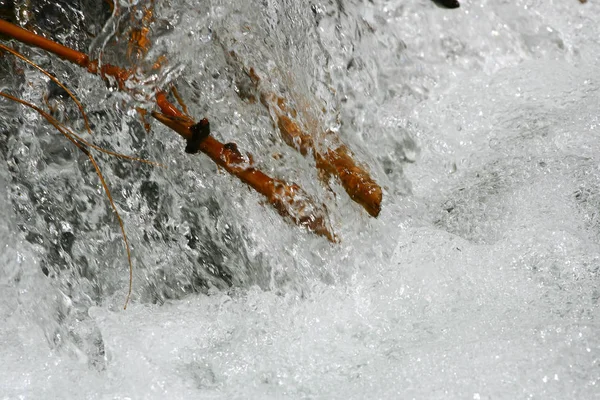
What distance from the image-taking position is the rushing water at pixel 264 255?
147 centimetres

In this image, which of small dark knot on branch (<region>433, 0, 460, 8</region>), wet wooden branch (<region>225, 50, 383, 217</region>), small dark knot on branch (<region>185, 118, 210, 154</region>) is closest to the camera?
small dark knot on branch (<region>185, 118, 210, 154</region>)

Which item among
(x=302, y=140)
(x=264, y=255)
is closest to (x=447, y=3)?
(x=302, y=140)

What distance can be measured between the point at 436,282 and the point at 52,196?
90cm

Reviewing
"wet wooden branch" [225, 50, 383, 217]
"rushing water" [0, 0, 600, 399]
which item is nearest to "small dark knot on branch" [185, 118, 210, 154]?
"rushing water" [0, 0, 600, 399]

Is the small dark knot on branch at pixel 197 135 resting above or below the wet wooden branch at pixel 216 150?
above

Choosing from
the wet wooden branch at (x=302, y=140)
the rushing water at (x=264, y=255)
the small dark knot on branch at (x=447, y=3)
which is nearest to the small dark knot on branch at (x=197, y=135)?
the rushing water at (x=264, y=255)

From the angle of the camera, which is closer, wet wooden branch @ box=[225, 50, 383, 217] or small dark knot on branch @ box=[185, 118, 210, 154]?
small dark knot on branch @ box=[185, 118, 210, 154]

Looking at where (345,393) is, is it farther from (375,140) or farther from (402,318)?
(375,140)

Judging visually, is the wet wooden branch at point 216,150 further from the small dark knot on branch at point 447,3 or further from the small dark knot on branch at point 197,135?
the small dark knot on branch at point 447,3

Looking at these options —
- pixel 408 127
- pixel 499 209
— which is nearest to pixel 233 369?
pixel 499 209

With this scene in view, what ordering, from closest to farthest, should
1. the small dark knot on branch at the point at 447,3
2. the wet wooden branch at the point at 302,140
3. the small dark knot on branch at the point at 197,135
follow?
1. the small dark knot on branch at the point at 197,135
2. the wet wooden branch at the point at 302,140
3. the small dark knot on branch at the point at 447,3

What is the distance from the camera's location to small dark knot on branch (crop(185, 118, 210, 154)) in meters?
1.38

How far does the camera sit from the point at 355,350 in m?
1.51

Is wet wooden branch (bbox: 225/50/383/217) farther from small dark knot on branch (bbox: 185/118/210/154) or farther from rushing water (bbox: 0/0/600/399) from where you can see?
small dark knot on branch (bbox: 185/118/210/154)
